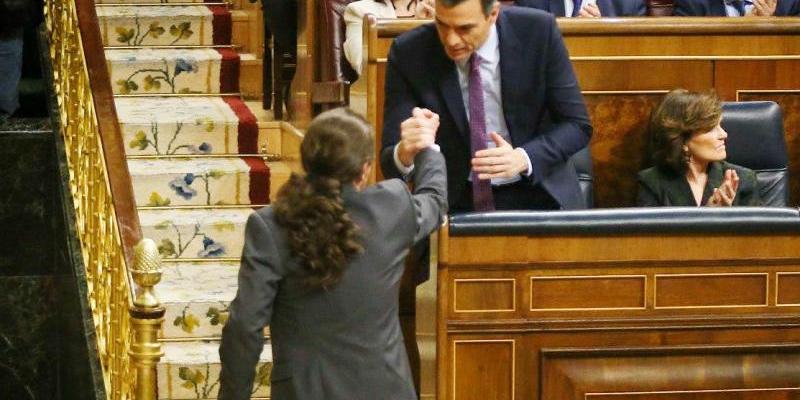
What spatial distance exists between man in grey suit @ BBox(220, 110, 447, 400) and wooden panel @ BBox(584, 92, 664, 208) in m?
1.74

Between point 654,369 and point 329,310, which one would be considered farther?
point 654,369

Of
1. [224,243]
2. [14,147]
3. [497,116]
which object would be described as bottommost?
[224,243]

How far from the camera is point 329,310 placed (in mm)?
2883

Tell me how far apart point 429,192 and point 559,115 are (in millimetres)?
612

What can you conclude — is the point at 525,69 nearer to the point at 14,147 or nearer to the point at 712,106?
the point at 712,106

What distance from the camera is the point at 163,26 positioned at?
677 centimetres

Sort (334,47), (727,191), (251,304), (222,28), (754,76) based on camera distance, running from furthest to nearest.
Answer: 1. (222,28)
2. (334,47)
3. (754,76)
4. (727,191)
5. (251,304)

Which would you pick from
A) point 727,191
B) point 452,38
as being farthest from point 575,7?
point 452,38

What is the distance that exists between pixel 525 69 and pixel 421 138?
47cm

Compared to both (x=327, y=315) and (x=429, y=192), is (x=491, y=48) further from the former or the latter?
(x=327, y=315)

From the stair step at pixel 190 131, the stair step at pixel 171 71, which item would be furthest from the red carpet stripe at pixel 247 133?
the stair step at pixel 171 71

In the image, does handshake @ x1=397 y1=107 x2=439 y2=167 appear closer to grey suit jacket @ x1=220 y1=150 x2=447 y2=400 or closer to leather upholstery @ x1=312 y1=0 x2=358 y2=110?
grey suit jacket @ x1=220 y1=150 x2=447 y2=400

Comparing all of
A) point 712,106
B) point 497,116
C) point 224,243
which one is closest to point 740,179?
point 712,106

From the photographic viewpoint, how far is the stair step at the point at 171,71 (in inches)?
253
